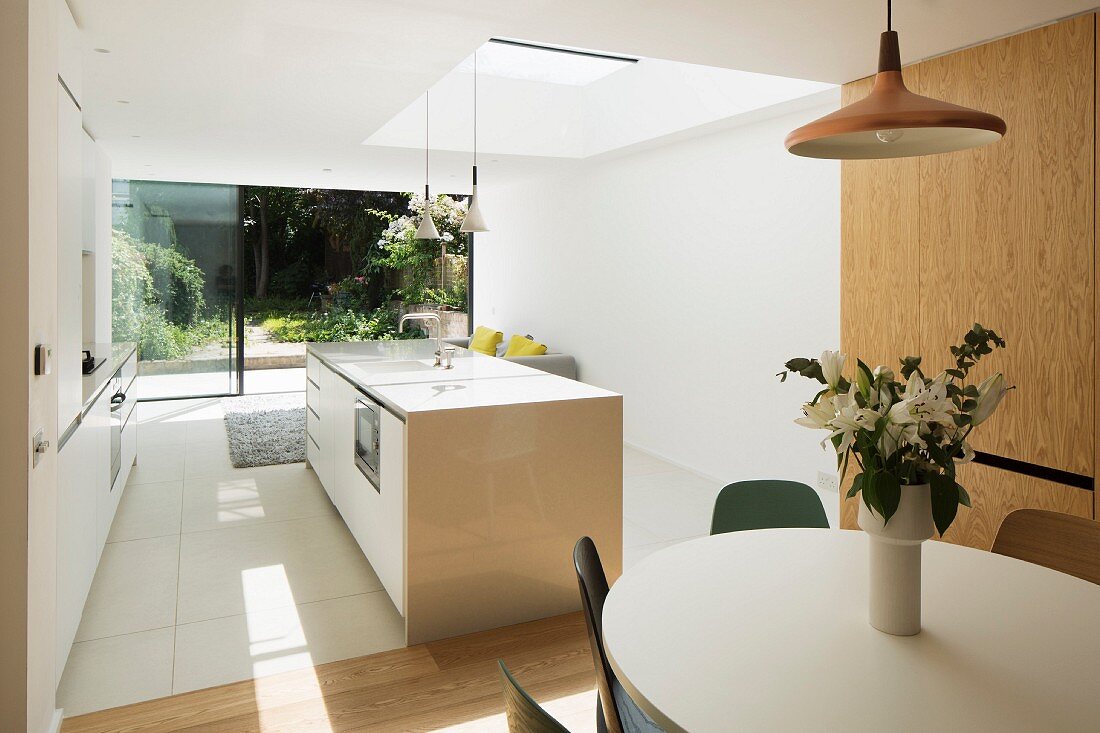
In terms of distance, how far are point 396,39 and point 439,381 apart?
1518 mm

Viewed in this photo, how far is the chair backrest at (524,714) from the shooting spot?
1.14 meters

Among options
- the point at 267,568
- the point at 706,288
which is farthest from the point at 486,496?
the point at 706,288

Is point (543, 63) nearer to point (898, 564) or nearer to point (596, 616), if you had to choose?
point (596, 616)

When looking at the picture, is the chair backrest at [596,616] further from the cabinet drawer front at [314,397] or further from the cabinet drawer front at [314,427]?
the cabinet drawer front at [314,397]

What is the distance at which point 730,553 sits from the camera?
189cm

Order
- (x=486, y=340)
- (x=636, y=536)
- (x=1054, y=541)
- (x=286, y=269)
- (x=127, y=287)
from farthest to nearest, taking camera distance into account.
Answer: (x=286, y=269) < (x=486, y=340) < (x=127, y=287) < (x=636, y=536) < (x=1054, y=541)

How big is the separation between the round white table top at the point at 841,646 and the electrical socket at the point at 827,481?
2.50 meters

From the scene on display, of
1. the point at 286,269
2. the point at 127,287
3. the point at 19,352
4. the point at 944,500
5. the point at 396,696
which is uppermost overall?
the point at 286,269

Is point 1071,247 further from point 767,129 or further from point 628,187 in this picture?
point 628,187

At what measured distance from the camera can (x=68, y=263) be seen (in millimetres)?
2645

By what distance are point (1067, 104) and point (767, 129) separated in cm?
233

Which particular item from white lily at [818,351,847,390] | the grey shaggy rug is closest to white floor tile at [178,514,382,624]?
the grey shaggy rug

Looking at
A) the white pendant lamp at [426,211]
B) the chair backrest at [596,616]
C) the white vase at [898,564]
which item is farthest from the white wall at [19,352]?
the white pendant lamp at [426,211]

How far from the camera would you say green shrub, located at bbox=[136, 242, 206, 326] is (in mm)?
8609
